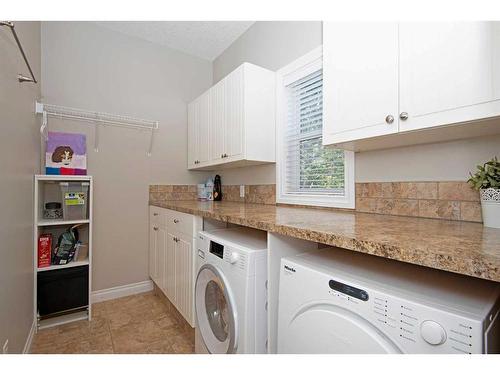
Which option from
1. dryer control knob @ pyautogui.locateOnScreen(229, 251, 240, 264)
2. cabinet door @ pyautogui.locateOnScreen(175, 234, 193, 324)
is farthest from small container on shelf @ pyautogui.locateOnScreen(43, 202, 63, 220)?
dryer control knob @ pyautogui.locateOnScreen(229, 251, 240, 264)

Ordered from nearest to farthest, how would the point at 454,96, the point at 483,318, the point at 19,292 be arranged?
the point at 483,318, the point at 454,96, the point at 19,292

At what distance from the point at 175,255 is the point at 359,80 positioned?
171cm

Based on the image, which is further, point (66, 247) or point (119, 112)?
point (119, 112)

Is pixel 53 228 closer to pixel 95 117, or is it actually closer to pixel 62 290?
pixel 62 290

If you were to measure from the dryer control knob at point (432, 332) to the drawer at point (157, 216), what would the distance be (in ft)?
6.61

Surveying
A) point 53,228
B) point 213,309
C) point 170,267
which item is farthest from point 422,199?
point 53,228

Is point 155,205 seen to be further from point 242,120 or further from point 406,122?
point 406,122

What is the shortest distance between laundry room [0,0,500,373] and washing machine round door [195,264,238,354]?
1cm

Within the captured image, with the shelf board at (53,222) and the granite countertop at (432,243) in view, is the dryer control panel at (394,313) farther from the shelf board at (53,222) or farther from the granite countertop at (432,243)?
the shelf board at (53,222)

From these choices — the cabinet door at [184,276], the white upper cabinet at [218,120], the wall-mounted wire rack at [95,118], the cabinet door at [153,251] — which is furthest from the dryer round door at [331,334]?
the wall-mounted wire rack at [95,118]

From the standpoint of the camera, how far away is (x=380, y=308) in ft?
2.19

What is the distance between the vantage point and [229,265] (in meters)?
1.22
